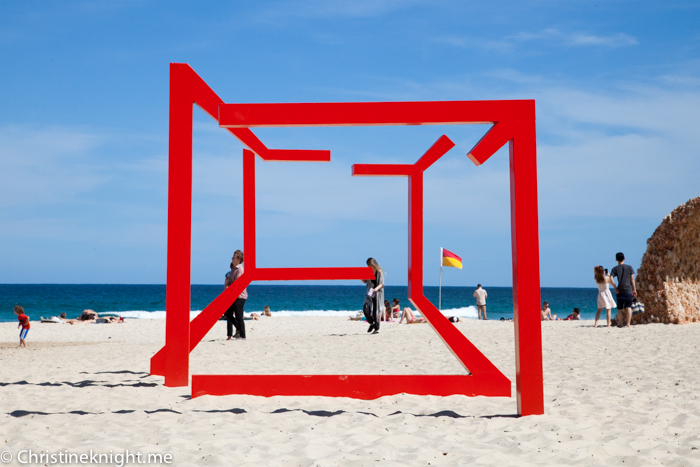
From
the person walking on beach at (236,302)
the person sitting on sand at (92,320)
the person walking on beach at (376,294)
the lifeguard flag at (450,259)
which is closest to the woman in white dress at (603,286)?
the person walking on beach at (376,294)

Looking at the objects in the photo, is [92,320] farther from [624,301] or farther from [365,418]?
[365,418]

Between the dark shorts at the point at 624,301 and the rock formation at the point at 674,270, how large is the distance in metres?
1.00

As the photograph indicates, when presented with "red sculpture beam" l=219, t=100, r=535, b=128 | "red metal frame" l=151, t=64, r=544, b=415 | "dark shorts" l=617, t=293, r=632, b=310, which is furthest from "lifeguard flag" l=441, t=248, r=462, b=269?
"red sculpture beam" l=219, t=100, r=535, b=128

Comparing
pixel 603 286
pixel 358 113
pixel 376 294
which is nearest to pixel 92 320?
pixel 376 294

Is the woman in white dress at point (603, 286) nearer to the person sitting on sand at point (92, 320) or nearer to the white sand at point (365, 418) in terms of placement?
the white sand at point (365, 418)

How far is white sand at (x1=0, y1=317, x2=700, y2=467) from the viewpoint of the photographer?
321 cm

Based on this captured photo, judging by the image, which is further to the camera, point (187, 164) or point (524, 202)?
point (187, 164)

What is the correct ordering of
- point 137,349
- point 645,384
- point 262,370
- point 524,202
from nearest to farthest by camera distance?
1. point 524,202
2. point 645,384
3. point 262,370
4. point 137,349

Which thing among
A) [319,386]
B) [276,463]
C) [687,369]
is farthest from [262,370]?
[687,369]

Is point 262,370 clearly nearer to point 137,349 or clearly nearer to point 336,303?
point 137,349

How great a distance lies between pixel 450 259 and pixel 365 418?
55.0ft

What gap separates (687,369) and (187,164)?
5.87 metres

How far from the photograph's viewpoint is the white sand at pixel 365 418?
3215 mm

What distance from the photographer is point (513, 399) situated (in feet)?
15.9
